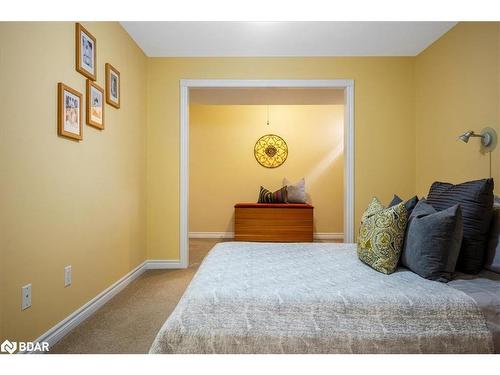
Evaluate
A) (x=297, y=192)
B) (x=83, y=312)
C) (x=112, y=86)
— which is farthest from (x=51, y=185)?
(x=297, y=192)

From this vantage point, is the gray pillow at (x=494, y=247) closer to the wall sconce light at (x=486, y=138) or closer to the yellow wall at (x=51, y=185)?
the wall sconce light at (x=486, y=138)

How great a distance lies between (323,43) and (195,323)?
3082 millimetres

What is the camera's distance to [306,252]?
213cm

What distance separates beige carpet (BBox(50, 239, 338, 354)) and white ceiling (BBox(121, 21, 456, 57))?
99.8 inches

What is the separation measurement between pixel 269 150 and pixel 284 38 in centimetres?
293

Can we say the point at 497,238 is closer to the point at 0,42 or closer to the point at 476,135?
the point at 476,135

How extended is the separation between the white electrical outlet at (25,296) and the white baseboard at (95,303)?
247 mm

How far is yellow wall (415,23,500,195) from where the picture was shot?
2.36 meters

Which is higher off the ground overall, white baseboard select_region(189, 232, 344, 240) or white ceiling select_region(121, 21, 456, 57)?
white ceiling select_region(121, 21, 456, 57)

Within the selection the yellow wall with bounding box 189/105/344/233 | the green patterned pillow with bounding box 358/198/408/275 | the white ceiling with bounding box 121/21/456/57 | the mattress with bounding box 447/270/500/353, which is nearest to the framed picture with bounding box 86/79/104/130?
the white ceiling with bounding box 121/21/456/57

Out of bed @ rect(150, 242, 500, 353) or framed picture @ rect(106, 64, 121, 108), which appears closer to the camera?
bed @ rect(150, 242, 500, 353)

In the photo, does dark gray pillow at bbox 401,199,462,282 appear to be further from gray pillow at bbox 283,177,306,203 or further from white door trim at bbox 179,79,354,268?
gray pillow at bbox 283,177,306,203

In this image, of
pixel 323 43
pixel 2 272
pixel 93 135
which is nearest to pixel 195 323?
pixel 2 272

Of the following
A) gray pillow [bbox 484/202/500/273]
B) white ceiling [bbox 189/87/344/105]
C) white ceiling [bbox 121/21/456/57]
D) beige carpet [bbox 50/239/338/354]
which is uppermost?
white ceiling [bbox 121/21/456/57]
